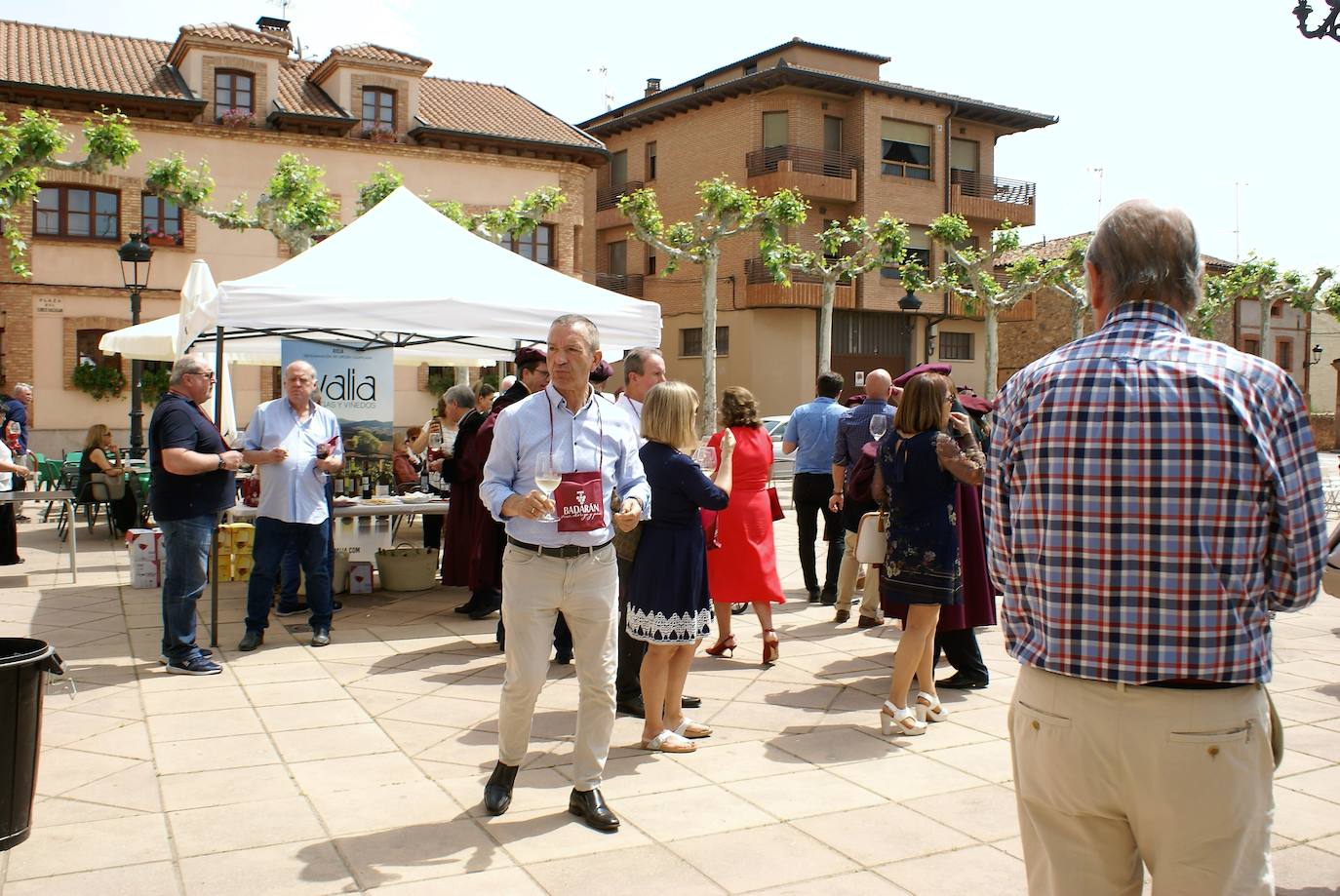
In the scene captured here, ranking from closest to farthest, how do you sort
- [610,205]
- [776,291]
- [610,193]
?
[776,291] < [610,205] < [610,193]

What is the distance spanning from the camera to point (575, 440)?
437cm

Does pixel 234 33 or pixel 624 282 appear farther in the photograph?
pixel 624 282

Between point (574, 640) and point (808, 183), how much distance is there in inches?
1249

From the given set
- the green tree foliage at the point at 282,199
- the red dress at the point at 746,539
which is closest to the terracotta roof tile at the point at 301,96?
the green tree foliage at the point at 282,199

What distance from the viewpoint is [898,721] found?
5543mm

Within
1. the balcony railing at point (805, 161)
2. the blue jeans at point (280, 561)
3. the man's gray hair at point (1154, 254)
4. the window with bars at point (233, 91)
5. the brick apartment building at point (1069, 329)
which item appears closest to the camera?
the man's gray hair at point (1154, 254)

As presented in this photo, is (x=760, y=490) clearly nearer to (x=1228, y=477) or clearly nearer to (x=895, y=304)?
(x=1228, y=477)

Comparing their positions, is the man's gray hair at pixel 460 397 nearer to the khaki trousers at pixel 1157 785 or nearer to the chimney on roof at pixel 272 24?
the khaki trousers at pixel 1157 785

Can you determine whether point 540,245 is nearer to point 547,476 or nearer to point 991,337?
point 991,337

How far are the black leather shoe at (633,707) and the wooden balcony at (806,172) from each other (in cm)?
2982

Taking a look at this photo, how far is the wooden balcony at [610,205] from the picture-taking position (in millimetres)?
39250

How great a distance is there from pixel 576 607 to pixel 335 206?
59.7 feet

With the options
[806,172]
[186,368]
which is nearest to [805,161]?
[806,172]

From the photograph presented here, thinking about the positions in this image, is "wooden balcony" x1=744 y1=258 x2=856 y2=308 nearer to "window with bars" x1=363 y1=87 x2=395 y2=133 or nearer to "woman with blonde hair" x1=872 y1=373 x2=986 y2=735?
"window with bars" x1=363 y1=87 x2=395 y2=133
